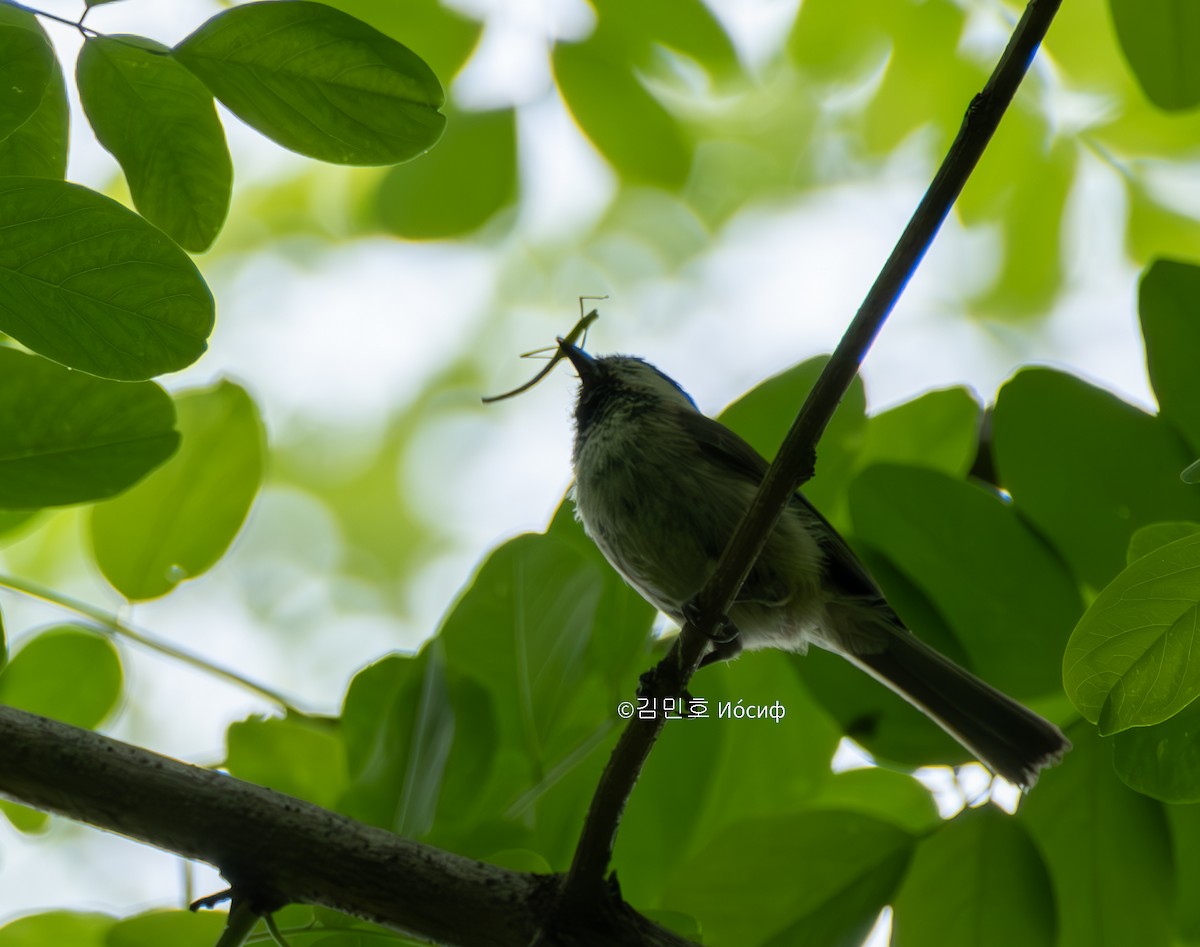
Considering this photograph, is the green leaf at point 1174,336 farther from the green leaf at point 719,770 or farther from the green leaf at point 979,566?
the green leaf at point 719,770

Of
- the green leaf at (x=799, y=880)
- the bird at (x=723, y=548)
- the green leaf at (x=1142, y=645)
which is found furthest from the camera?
the bird at (x=723, y=548)

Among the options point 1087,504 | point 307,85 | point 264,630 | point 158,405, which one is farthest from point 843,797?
point 264,630

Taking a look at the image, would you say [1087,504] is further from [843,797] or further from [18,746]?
[18,746]

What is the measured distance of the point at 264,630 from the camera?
21.3 ft

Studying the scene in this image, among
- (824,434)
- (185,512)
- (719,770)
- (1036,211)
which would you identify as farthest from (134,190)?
(1036,211)

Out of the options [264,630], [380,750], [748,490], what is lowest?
[380,750]

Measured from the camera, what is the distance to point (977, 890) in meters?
2.01

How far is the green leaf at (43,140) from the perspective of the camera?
170cm

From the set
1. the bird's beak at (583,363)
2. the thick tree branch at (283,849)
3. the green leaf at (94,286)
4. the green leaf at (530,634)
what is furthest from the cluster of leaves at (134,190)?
the bird's beak at (583,363)

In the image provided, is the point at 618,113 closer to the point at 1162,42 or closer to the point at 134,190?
the point at 1162,42

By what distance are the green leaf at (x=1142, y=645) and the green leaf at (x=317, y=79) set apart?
1.14 m

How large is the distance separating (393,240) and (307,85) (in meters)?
1.14

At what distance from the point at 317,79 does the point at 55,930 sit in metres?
1.59

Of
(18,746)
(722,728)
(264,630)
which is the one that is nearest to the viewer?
(18,746)
